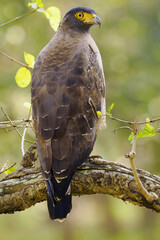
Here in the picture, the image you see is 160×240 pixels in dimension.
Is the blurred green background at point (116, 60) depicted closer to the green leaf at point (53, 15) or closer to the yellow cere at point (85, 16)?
the yellow cere at point (85, 16)

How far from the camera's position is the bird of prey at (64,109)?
10.3 feet

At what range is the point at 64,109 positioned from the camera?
3.35 meters

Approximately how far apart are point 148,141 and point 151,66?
7.99 feet

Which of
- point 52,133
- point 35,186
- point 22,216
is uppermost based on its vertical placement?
point 52,133

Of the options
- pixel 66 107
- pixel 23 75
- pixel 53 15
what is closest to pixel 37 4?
pixel 53 15

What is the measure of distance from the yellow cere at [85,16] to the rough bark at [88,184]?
1.32 meters

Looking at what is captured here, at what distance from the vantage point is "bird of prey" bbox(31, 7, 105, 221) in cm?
314

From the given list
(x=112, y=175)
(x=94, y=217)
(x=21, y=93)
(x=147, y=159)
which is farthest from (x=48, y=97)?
(x=94, y=217)

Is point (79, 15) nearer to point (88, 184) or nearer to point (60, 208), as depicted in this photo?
point (88, 184)

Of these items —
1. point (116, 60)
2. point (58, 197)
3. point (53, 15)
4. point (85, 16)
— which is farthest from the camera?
point (116, 60)

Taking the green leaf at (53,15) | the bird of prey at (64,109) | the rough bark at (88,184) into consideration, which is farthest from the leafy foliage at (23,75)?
the rough bark at (88,184)

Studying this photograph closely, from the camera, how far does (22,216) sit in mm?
20219

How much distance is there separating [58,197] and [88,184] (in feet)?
0.69

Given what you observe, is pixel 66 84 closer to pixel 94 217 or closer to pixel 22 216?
pixel 94 217
